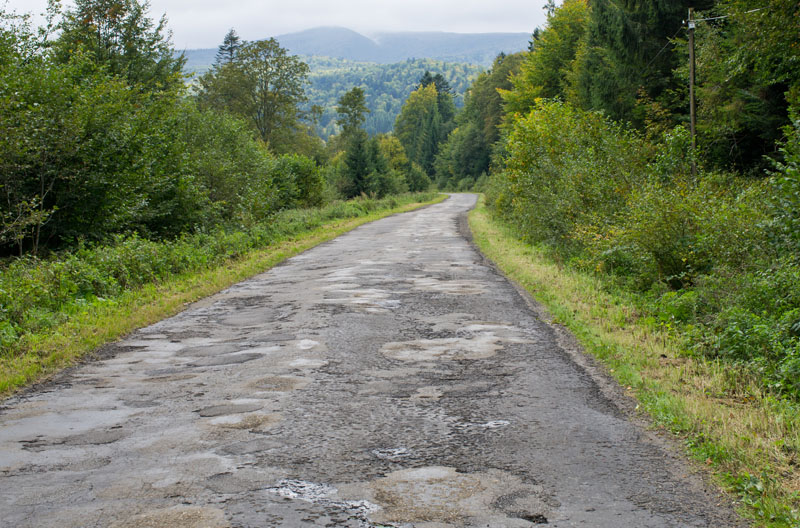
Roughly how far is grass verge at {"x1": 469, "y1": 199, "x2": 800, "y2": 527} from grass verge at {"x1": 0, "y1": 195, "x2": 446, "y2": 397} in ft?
18.8

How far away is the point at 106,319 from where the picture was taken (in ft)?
29.1

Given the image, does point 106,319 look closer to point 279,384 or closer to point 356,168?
point 279,384

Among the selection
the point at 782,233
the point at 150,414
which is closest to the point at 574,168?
the point at 782,233

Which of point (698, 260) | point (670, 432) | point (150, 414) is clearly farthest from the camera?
point (698, 260)

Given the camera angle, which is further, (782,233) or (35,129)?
(35,129)

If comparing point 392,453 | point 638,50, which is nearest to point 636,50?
point 638,50

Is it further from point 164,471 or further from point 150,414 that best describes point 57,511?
point 150,414

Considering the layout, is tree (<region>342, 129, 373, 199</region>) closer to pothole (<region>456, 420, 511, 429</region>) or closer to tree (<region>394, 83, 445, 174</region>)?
pothole (<region>456, 420, 511, 429</region>)

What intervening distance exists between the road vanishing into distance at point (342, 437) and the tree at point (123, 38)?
2200 cm

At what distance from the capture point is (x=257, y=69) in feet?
184

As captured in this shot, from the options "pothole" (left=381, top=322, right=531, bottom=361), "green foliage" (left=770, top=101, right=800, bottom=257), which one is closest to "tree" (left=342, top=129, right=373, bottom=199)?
"pothole" (left=381, top=322, right=531, bottom=361)

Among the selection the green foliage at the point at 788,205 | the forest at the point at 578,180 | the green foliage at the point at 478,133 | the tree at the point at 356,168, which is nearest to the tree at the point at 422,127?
the green foliage at the point at 478,133

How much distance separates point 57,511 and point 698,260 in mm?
8834

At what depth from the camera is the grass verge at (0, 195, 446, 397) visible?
6.72 meters
